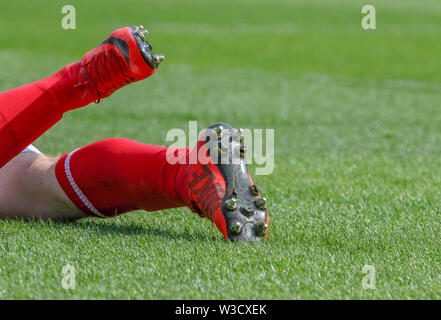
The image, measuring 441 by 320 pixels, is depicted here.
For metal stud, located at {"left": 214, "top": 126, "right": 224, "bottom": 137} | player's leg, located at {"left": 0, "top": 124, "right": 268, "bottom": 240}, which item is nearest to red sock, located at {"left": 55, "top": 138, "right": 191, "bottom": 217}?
player's leg, located at {"left": 0, "top": 124, "right": 268, "bottom": 240}

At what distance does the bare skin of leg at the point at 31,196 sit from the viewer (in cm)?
232

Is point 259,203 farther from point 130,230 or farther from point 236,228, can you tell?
point 130,230

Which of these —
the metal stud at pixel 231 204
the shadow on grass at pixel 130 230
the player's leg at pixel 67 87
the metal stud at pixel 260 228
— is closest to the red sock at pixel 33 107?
the player's leg at pixel 67 87

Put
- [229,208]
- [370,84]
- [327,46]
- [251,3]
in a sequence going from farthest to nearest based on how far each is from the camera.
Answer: [251,3] < [327,46] < [370,84] < [229,208]

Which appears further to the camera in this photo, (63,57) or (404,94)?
(63,57)

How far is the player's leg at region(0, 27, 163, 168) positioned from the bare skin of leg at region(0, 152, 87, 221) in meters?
0.26

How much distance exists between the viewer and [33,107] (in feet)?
6.77

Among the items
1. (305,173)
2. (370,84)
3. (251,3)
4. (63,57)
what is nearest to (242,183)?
(305,173)

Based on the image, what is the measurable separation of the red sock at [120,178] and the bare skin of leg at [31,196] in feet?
0.17

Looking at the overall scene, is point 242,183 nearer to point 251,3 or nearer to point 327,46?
point 327,46

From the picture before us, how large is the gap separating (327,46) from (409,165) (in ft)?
26.2

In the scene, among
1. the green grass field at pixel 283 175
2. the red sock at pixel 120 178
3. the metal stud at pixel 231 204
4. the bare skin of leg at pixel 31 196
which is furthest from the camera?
the bare skin of leg at pixel 31 196

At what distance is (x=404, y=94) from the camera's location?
654cm

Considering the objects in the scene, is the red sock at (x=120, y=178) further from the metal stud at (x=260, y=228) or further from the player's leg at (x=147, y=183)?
the metal stud at (x=260, y=228)
